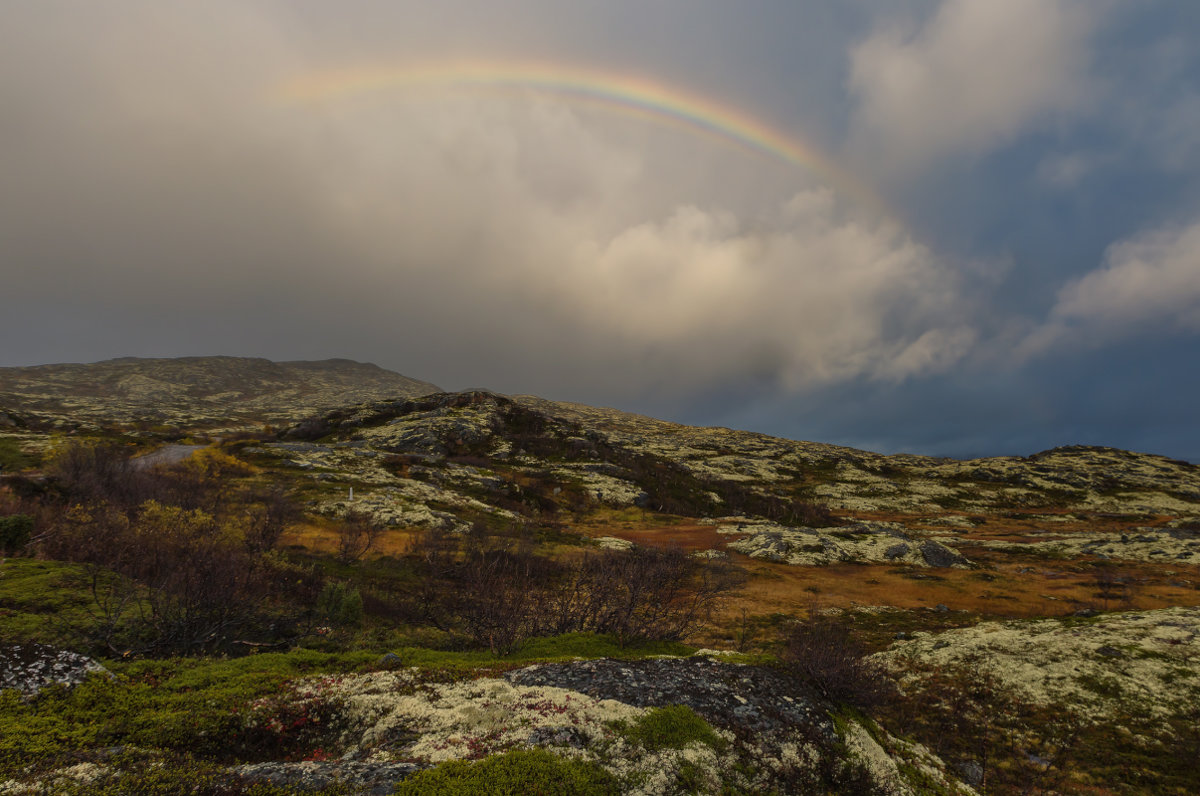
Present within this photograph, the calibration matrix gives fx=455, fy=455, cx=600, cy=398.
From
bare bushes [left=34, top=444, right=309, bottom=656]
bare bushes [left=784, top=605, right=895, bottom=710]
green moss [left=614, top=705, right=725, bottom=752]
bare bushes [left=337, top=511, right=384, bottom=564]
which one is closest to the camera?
green moss [left=614, top=705, right=725, bottom=752]

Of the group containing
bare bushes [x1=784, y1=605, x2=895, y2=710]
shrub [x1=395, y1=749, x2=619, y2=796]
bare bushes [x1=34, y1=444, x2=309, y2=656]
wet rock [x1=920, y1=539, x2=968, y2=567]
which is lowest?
bare bushes [x1=34, y1=444, x2=309, y2=656]

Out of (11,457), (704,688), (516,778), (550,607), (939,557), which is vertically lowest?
(11,457)

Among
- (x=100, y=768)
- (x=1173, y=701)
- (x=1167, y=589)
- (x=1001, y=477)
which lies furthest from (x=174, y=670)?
(x=1001, y=477)

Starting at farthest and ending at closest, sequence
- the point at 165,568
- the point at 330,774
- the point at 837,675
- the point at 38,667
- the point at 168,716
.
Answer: the point at 165,568
the point at 837,675
the point at 38,667
the point at 168,716
the point at 330,774

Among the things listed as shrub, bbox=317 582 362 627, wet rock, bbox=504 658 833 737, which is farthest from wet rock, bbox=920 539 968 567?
shrub, bbox=317 582 362 627

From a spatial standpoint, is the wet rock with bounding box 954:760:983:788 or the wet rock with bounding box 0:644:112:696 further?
the wet rock with bounding box 954:760:983:788

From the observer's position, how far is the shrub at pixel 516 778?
6492mm

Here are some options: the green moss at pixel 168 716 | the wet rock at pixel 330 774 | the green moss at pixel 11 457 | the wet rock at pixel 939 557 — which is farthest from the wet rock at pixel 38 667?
the wet rock at pixel 939 557

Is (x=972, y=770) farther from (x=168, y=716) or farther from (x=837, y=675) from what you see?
Answer: (x=168, y=716)

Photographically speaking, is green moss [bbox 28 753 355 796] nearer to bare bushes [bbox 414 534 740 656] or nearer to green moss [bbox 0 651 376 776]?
green moss [bbox 0 651 376 776]

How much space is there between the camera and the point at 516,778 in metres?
6.89

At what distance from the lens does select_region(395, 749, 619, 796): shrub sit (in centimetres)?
649

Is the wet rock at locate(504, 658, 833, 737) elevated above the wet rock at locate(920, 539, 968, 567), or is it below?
Result: below

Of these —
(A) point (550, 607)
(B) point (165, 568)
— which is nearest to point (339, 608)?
(B) point (165, 568)
